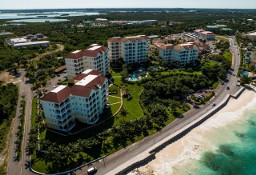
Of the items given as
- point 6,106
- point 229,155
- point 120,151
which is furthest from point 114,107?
point 229,155

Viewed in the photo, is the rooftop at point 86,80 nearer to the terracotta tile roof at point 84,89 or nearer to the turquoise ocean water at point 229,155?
the terracotta tile roof at point 84,89

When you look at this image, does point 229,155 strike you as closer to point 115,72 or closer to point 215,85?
point 215,85

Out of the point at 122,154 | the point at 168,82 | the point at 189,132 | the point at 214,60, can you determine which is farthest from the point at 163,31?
the point at 122,154

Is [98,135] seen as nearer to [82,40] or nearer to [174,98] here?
[174,98]

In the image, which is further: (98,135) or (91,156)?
(98,135)

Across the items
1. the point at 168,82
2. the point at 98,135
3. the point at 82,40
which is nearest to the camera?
the point at 98,135

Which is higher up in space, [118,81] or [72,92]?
[72,92]
